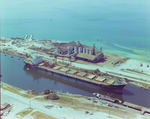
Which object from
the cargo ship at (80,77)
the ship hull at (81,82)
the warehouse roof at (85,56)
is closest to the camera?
the ship hull at (81,82)

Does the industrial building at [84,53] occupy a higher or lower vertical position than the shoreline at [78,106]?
higher

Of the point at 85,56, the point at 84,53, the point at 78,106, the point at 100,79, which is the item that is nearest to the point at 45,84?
the point at 100,79

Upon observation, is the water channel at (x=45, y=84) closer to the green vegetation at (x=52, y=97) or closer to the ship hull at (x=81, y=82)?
the ship hull at (x=81, y=82)

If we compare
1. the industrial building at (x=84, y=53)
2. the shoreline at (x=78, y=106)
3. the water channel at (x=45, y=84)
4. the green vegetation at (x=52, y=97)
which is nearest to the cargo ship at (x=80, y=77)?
the water channel at (x=45, y=84)

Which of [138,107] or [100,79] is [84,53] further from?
[138,107]

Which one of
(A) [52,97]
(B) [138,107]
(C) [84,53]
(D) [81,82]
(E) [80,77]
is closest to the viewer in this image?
(B) [138,107]
